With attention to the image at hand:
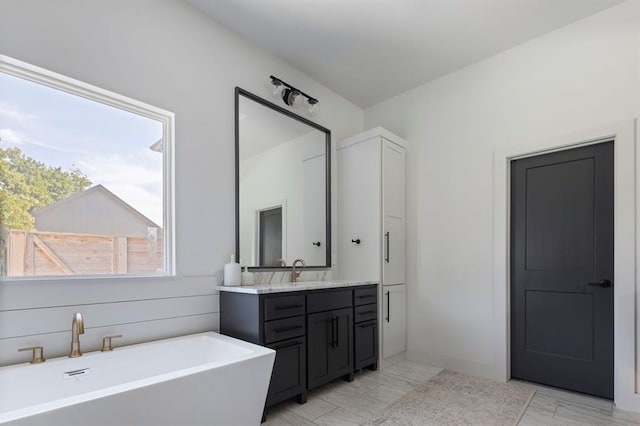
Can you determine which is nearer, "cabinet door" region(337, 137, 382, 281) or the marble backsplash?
the marble backsplash

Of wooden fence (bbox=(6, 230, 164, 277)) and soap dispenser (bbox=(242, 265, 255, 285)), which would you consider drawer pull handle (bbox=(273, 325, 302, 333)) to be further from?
wooden fence (bbox=(6, 230, 164, 277))

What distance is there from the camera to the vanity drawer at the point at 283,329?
2297 mm

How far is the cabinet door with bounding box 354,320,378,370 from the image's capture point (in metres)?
3.02

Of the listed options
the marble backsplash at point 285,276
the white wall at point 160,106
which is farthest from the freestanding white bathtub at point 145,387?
the marble backsplash at point 285,276

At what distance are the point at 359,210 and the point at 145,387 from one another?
256cm

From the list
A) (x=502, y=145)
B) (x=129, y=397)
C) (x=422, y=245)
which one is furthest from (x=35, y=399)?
(x=502, y=145)

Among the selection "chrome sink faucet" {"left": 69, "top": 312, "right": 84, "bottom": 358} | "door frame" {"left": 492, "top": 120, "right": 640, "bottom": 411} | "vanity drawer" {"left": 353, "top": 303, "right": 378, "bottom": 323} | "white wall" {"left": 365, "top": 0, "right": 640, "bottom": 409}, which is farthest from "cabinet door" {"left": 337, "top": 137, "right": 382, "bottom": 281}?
"chrome sink faucet" {"left": 69, "top": 312, "right": 84, "bottom": 358}

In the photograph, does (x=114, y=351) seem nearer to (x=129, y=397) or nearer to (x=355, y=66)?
(x=129, y=397)

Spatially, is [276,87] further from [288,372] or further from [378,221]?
[288,372]

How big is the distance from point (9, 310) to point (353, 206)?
9.09 ft

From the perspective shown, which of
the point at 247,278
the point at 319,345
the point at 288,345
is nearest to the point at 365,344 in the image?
the point at 319,345

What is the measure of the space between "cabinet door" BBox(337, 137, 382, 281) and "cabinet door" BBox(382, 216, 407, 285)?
9 centimetres

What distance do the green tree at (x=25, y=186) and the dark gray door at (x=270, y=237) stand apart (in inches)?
54.5

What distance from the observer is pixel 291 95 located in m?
3.22
